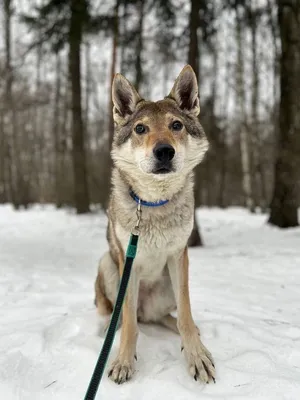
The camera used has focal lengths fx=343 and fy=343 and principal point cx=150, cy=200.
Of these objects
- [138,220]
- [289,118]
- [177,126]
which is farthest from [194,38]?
[138,220]

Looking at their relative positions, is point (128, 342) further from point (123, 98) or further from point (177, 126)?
point (123, 98)

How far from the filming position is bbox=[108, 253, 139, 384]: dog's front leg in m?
2.26

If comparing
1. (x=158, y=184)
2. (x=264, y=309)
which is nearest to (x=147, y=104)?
(x=158, y=184)

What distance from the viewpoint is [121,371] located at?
2.27m

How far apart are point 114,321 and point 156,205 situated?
3.07 feet

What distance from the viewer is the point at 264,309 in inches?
140

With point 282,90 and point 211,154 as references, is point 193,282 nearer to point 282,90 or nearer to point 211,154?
point 282,90

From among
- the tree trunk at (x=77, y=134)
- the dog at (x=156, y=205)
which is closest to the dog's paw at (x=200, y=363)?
the dog at (x=156, y=205)

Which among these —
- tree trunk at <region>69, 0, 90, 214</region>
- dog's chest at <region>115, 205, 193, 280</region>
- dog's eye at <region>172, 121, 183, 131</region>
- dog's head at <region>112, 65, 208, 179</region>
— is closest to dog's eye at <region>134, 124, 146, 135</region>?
dog's head at <region>112, 65, 208, 179</region>

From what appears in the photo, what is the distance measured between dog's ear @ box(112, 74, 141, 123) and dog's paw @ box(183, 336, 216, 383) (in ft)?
6.23

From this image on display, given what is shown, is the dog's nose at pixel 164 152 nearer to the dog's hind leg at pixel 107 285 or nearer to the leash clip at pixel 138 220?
the leash clip at pixel 138 220

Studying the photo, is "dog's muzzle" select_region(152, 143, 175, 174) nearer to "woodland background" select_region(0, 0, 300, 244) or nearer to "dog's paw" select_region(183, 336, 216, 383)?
"dog's paw" select_region(183, 336, 216, 383)

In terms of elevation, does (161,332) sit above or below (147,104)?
below

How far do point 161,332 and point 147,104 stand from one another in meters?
1.94
